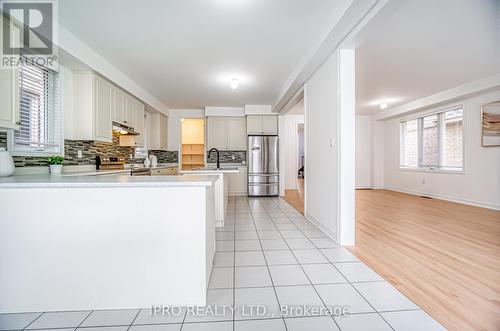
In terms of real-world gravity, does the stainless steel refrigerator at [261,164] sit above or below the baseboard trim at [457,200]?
above

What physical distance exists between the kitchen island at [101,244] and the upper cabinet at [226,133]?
5182mm

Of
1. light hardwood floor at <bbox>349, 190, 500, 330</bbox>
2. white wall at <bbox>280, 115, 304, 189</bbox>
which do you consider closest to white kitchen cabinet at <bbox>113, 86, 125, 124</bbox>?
light hardwood floor at <bbox>349, 190, 500, 330</bbox>

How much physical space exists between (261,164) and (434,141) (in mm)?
4515

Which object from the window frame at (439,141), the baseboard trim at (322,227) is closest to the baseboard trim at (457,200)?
the window frame at (439,141)

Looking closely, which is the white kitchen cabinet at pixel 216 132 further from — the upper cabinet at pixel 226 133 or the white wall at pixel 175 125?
the white wall at pixel 175 125

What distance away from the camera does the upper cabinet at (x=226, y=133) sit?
672 cm

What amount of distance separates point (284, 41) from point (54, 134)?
3200mm

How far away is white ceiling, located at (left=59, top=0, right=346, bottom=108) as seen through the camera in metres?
2.32

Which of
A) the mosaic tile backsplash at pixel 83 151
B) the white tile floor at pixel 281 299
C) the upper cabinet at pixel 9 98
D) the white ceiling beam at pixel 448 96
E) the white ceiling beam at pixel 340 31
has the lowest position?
the white tile floor at pixel 281 299

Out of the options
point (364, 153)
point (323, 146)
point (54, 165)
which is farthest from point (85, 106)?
point (364, 153)

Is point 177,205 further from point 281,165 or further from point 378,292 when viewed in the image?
point 281,165

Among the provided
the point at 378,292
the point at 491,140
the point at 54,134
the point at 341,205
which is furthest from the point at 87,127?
the point at 491,140

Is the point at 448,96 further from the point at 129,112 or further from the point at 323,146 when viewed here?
the point at 129,112

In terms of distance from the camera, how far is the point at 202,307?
64.2 inches
